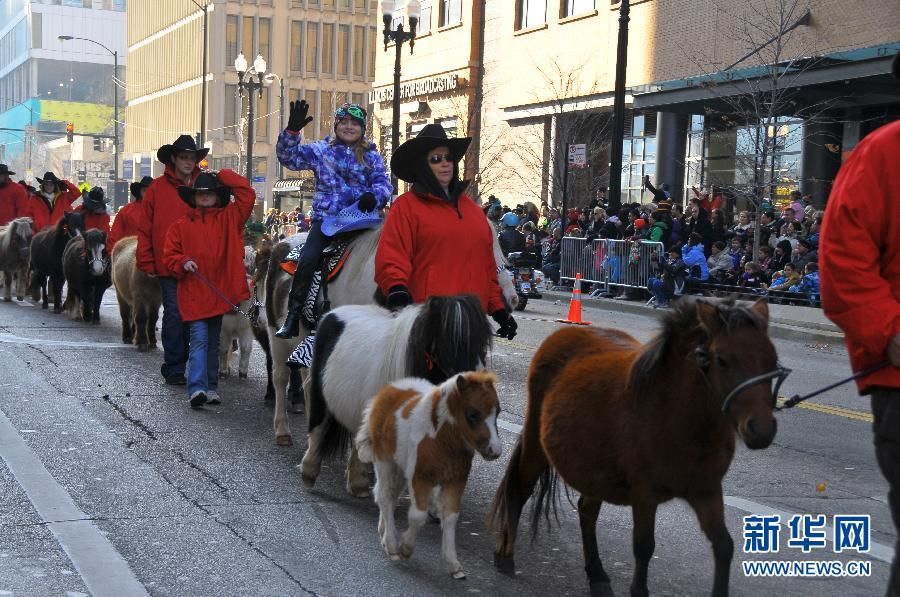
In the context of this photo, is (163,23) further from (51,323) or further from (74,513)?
(74,513)

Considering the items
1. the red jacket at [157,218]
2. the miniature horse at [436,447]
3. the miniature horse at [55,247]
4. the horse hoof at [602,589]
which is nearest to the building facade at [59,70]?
the miniature horse at [55,247]

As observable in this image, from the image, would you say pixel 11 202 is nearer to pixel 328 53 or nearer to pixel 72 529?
pixel 72 529

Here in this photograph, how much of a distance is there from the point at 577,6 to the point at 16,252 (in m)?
24.3

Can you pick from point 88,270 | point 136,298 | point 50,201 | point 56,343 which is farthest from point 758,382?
point 50,201

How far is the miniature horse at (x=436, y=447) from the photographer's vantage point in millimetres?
5812

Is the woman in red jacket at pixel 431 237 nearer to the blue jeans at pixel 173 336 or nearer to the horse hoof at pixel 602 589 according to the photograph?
the horse hoof at pixel 602 589

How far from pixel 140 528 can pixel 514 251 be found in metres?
19.6

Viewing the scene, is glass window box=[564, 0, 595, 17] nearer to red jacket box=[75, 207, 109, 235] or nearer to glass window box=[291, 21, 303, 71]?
red jacket box=[75, 207, 109, 235]

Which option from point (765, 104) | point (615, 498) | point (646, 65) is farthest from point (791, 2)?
point (615, 498)

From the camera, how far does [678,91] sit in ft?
99.8

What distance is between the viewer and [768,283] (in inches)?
874

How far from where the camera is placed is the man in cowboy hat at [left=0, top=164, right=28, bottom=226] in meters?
24.0

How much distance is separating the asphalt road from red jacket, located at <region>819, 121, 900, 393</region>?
195 cm

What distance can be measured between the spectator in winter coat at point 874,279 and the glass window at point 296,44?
85.5 m
